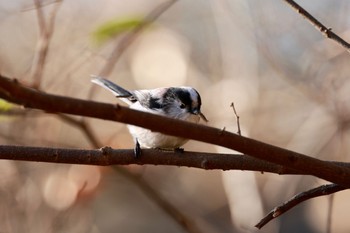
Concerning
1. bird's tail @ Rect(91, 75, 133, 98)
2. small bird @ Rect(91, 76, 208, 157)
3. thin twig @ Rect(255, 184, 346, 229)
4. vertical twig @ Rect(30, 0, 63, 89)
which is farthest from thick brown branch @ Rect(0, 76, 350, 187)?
bird's tail @ Rect(91, 75, 133, 98)

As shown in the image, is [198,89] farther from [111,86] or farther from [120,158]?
[120,158]

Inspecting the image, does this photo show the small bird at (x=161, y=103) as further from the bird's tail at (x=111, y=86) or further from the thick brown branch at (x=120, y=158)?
the thick brown branch at (x=120, y=158)

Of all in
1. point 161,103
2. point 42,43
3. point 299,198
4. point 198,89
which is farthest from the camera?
point 198,89

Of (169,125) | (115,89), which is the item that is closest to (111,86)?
(115,89)

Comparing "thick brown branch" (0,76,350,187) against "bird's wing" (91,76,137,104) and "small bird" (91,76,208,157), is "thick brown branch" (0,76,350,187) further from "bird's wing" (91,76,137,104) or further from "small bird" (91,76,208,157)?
"bird's wing" (91,76,137,104)

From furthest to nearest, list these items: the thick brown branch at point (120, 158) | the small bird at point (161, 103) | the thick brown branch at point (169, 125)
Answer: the small bird at point (161, 103)
the thick brown branch at point (120, 158)
the thick brown branch at point (169, 125)

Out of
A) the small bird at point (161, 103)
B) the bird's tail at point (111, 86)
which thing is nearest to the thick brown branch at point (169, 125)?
the small bird at point (161, 103)
